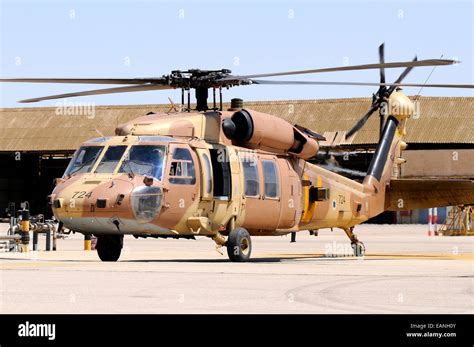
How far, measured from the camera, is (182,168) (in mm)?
22328

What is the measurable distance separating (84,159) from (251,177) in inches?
153

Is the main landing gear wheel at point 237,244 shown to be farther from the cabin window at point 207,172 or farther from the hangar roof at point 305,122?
the hangar roof at point 305,122

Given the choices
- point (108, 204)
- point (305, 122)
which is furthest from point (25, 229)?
point (305, 122)

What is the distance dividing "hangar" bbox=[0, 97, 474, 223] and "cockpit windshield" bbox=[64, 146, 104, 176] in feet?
153

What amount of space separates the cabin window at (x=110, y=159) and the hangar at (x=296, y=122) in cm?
4693

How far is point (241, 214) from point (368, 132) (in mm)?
50848

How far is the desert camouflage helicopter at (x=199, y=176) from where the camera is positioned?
21.3 meters

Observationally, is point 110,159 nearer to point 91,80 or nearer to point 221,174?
point 91,80

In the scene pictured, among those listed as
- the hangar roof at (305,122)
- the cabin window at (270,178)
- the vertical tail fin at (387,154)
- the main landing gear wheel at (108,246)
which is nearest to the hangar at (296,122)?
the hangar roof at (305,122)

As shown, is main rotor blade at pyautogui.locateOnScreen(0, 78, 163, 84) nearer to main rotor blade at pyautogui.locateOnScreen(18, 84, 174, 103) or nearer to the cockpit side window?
main rotor blade at pyautogui.locateOnScreen(18, 84, 174, 103)

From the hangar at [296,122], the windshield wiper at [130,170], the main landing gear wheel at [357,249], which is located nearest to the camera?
the windshield wiper at [130,170]

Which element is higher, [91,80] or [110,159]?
[91,80]
